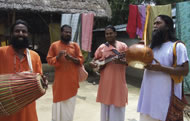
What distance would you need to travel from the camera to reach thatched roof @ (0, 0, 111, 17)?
21.3ft

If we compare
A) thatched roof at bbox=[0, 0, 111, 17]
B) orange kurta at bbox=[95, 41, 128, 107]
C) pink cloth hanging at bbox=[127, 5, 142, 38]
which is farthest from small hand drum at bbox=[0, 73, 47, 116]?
thatched roof at bbox=[0, 0, 111, 17]

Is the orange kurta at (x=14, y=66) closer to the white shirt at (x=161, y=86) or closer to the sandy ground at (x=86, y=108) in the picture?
the white shirt at (x=161, y=86)

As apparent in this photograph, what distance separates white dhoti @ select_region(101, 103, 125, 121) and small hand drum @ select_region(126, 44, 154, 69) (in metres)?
1.25

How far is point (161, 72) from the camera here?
6.04 feet

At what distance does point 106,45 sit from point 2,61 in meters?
1.61

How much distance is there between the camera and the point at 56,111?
330 centimetres

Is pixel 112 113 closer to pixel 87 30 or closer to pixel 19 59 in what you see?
pixel 19 59

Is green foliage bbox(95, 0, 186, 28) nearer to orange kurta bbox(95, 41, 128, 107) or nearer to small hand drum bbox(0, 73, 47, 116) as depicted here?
orange kurta bbox(95, 41, 128, 107)

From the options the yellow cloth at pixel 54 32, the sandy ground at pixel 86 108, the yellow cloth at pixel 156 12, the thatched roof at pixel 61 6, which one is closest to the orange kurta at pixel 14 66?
the sandy ground at pixel 86 108

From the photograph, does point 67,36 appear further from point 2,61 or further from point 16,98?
point 16,98

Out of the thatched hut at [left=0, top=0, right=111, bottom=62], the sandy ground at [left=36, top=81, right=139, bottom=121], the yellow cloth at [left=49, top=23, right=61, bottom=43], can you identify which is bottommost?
the sandy ground at [left=36, top=81, right=139, bottom=121]

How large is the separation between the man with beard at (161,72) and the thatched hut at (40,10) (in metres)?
5.71

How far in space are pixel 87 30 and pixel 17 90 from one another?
450 centimetres

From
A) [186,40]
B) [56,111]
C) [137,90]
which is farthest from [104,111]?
[137,90]
